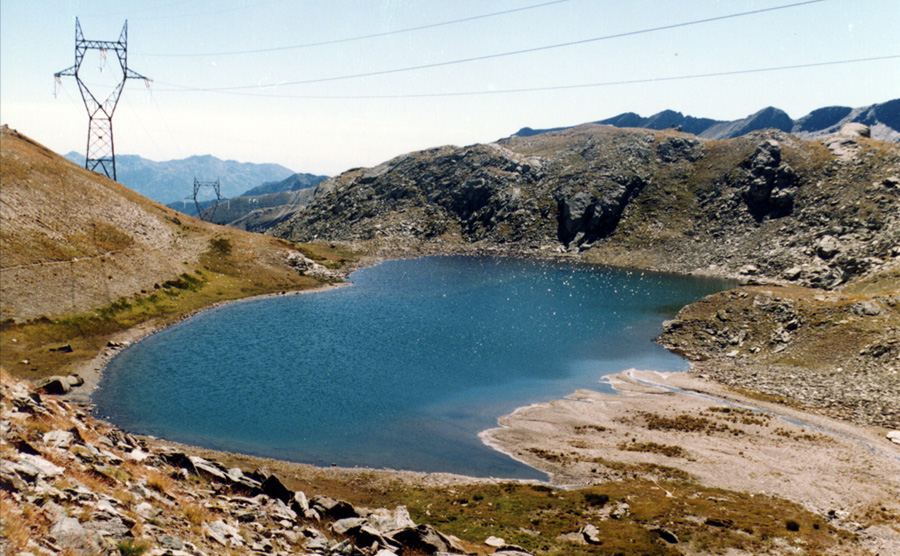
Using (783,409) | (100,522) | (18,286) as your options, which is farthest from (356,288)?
(100,522)

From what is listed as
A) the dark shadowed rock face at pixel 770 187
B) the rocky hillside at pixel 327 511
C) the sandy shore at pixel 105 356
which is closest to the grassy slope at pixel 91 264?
the sandy shore at pixel 105 356

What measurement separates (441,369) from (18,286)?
198 ft

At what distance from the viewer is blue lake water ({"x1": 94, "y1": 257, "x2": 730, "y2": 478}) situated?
49.0 m

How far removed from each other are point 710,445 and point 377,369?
136 feet

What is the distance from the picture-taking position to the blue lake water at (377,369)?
48969 mm

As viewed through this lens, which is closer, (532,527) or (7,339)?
(532,527)

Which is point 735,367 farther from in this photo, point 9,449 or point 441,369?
point 9,449

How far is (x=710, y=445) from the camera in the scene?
167ft

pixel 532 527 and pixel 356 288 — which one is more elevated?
pixel 356 288

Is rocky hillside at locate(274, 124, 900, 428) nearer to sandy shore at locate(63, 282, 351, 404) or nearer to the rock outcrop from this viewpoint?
the rock outcrop

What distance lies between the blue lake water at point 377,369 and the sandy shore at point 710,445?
376cm

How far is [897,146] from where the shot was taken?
167625mm

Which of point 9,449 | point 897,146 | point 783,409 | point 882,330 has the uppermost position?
point 897,146

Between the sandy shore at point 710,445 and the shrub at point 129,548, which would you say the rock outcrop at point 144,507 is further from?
the sandy shore at point 710,445
